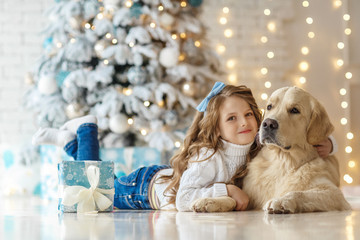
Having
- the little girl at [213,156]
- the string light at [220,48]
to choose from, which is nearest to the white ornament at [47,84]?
the string light at [220,48]

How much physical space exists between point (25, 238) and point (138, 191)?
4.02ft

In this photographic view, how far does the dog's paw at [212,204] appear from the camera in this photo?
2020 mm

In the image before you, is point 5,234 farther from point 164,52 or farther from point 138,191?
point 164,52

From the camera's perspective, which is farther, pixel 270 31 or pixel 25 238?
pixel 270 31

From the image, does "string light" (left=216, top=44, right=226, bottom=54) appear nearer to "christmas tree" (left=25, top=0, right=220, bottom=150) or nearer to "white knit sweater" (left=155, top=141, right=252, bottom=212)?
"christmas tree" (left=25, top=0, right=220, bottom=150)

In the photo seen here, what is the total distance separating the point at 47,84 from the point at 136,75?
0.76 meters

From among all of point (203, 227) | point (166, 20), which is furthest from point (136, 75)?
point (203, 227)

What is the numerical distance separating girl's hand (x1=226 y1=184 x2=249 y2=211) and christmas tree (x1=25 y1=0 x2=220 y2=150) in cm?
185

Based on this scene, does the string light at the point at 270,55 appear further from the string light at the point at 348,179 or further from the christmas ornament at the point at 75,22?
the christmas ornament at the point at 75,22

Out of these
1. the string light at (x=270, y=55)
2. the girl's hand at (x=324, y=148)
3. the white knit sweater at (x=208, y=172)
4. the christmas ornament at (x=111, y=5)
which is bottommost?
the white knit sweater at (x=208, y=172)

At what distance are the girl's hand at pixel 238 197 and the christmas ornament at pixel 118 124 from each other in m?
1.95

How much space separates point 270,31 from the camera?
201 inches

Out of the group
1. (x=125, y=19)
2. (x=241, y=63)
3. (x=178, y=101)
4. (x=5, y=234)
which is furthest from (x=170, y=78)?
(x=5, y=234)

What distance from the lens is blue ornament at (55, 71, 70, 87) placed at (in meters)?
4.20
